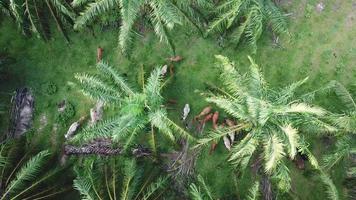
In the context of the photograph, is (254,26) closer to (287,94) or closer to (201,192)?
(287,94)

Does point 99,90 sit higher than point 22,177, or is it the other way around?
point 99,90

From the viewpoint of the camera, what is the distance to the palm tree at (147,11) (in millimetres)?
11984

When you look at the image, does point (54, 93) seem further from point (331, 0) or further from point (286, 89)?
point (331, 0)

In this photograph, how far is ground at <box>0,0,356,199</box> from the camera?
48.1 feet

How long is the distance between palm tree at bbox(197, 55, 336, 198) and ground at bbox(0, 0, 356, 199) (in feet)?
7.45

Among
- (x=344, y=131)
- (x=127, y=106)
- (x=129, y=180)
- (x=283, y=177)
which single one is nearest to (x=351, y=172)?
(x=344, y=131)

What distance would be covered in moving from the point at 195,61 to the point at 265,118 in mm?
4392

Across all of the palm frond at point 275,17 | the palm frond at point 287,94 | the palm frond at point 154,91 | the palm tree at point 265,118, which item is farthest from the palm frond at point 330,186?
the palm frond at point 154,91

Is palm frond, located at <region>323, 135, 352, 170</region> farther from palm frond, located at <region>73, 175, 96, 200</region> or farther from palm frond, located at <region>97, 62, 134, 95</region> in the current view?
palm frond, located at <region>73, 175, 96, 200</region>

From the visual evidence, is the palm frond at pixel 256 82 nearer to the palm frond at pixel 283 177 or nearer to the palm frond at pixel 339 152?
the palm frond at pixel 283 177

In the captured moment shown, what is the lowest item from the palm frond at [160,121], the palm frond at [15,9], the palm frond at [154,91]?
the palm frond at [160,121]

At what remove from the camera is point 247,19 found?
13.2 meters

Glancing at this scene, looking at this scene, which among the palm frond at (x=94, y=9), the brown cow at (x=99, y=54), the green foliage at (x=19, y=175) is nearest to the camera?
the palm frond at (x=94, y=9)

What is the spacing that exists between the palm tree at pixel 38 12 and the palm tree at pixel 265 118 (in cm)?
481
